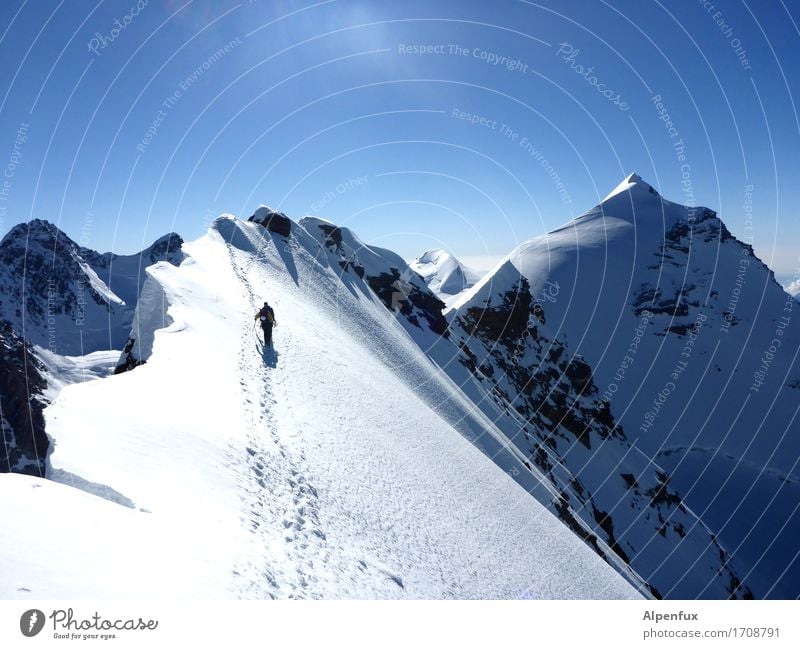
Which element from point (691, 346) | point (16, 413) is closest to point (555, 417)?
point (691, 346)

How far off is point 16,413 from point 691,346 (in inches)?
5608

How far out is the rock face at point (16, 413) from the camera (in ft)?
176

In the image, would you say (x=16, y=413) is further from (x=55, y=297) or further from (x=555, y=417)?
(x=55, y=297)

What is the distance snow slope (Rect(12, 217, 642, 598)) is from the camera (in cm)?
557

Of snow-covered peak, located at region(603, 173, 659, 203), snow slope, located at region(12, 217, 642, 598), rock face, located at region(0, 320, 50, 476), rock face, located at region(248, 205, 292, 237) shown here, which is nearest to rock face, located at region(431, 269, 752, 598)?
snow slope, located at region(12, 217, 642, 598)

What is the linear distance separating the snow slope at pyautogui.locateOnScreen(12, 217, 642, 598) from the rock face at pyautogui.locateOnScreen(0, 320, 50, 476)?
4552 centimetres

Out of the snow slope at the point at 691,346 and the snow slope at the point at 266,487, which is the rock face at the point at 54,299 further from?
the snow slope at the point at 266,487

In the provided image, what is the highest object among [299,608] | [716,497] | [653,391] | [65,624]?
[653,391]

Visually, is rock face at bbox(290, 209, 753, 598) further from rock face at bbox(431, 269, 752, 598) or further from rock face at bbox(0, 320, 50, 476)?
rock face at bbox(0, 320, 50, 476)

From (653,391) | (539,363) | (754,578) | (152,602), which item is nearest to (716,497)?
(754,578)

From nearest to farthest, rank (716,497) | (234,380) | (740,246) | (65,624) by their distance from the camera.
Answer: (65,624) → (234,380) → (716,497) → (740,246)

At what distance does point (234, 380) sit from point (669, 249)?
150 metres

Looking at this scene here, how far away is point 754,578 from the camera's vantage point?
66062mm

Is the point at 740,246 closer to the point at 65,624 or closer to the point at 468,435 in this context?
the point at 468,435
